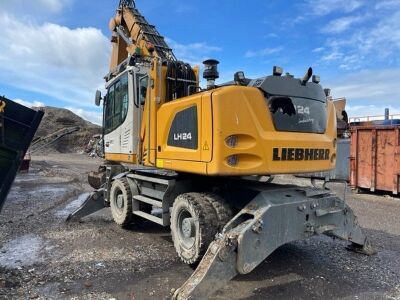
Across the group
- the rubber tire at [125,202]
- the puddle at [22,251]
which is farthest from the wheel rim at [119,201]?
the puddle at [22,251]

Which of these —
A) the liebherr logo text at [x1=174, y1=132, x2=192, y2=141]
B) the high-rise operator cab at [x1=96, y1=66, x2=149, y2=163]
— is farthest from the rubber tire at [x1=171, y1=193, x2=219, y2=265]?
the high-rise operator cab at [x1=96, y1=66, x2=149, y2=163]

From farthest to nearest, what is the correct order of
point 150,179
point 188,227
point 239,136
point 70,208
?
point 70,208
point 150,179
point 188,227
point 239,136

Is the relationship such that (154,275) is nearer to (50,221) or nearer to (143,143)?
(143,143)

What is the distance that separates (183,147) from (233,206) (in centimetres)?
102

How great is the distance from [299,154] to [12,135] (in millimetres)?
3566

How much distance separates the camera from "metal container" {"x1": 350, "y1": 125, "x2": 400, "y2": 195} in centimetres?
1219

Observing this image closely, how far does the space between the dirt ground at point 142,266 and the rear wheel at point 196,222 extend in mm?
327

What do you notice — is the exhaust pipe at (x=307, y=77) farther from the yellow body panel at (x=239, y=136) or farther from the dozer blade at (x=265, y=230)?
the dozer blade at (x=265, y=230)

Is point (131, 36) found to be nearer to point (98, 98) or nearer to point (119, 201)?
point (98, 98)

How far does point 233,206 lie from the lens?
545 centimetres

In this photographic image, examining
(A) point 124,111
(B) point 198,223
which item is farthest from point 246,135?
(A) point 124,111

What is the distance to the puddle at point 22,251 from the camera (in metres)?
5.46

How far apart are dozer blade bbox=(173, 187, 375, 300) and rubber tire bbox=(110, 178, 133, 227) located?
2955 mm

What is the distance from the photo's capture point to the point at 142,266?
5.46 meters
